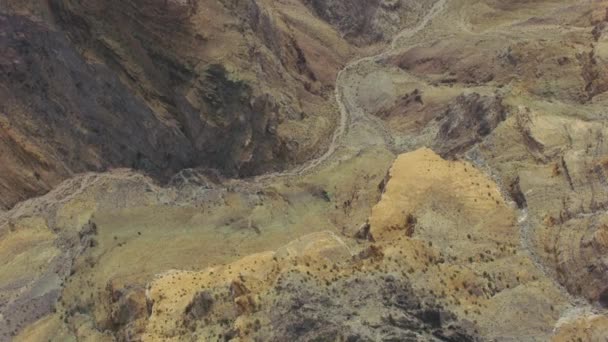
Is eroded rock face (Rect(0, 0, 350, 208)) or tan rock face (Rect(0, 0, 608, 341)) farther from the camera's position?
eroded rock face (Rect(0, 0, 350, 208))

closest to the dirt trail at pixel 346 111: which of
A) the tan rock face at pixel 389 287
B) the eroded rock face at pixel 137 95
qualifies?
the eroded rock face at pixel 137 95

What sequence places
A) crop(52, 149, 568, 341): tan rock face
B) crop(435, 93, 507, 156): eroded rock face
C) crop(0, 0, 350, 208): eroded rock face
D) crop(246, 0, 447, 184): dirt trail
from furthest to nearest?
crop(246, 0, 447, 184): dirt trail → crop(0, 0, 350, 208): eroded rock face → crop(435, 93, 507, 156): eroded rock face → crop(52, 149, 568, 341): tan rock face

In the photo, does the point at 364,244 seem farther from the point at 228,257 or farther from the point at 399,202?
Result: the point at 228,257

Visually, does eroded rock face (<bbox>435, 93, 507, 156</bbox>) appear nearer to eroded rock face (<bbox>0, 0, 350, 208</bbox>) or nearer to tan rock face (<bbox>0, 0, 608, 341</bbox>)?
tan rock face (<bbox>0, 0, 608, 341</bbox>)

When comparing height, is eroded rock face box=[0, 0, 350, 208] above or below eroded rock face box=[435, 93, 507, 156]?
below

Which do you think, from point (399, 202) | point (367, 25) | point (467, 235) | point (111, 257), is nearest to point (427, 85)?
point (367, 25)

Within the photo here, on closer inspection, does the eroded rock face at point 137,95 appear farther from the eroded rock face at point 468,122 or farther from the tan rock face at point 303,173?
the eroded rock face at point 468,122

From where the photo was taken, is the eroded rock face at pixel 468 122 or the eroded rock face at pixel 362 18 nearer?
the eroded rock face at pixel 468 122

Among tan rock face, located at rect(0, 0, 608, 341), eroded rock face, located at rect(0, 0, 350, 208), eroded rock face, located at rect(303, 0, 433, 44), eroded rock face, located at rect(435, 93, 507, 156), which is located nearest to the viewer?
tan rock face, located at rect(0, 0, 608, 341)

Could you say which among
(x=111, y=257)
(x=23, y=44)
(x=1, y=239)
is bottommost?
(x=1, y=239)

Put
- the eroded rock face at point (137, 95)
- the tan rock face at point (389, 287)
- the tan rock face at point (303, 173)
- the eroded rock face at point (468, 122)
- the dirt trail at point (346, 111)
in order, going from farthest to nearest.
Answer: the dirt trail at point (346, 111)
the eroded rock face at point (137, 95)
the eroded rock face at point (468, 122)
the tan rock face at point (303, 173)
the tan rock face at point (389, 287)

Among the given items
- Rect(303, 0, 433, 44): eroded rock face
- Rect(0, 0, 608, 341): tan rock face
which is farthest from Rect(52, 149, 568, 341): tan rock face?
Rect(303, 0, 433, 44): eroded rock face
